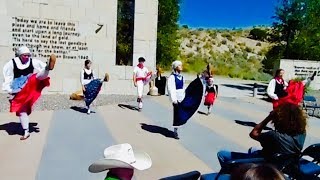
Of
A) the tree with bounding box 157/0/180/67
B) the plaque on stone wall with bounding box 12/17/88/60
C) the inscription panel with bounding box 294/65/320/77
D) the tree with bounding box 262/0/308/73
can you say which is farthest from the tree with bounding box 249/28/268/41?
the plaque on stone wall with bounding box 12/17/88/60

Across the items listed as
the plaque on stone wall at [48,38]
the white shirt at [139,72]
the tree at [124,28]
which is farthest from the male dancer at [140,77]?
the tree at [124,28]

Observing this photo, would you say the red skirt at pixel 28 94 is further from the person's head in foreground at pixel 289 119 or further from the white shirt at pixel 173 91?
the person's head in foreground at pixel 289 119

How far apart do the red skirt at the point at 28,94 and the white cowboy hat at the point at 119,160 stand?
5.02 m

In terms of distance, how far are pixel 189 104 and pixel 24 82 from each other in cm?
311

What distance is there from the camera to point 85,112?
11516 mm

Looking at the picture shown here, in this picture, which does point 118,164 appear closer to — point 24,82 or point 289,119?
point 289,119

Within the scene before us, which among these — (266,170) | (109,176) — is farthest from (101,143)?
(266,170)

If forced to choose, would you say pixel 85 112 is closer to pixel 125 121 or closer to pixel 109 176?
pixel 125 121

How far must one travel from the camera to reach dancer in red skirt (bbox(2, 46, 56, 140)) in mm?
7691

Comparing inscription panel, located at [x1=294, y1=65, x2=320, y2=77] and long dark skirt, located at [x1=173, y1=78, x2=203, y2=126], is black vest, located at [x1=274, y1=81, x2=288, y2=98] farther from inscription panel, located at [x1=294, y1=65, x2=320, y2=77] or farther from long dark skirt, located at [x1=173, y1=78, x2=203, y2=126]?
inscription panel, located at [x1=294, y1=65, x2=320, y2=77]

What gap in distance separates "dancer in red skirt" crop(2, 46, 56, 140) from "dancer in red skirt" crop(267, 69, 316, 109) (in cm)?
471

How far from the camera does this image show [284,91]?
9367mm

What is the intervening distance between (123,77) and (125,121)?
6412mm

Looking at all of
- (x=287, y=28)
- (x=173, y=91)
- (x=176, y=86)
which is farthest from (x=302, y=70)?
(x=173, y=91)
